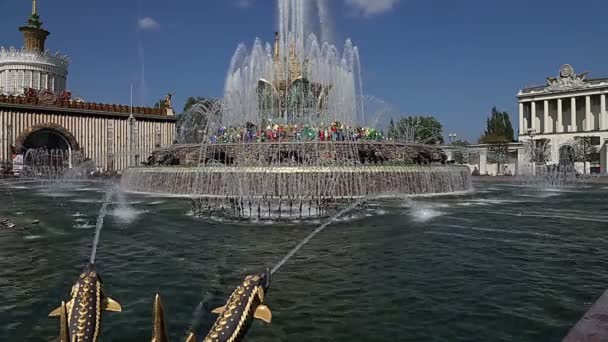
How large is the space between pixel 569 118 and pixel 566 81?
233 inches

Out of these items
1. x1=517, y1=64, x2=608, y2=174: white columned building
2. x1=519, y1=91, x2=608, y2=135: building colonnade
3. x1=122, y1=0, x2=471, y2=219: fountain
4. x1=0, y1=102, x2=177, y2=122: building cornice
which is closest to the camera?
x1=122, y1=0, x2=471, y2=219: fountain

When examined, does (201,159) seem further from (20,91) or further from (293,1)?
(20,91)

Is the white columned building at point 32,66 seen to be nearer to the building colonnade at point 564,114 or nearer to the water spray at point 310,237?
the water spray at point 310,237

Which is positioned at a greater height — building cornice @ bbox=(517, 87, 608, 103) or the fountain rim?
building cornice @ bbox=(517, 87, 608, 103)

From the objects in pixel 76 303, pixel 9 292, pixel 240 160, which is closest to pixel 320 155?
pixel 240 160

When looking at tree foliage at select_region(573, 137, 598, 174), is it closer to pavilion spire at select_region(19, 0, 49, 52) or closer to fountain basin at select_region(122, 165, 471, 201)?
fountain basin at select_region(122, 165, 471, 201)

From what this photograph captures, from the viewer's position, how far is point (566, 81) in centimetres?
7675

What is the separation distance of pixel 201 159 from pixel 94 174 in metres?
29.8

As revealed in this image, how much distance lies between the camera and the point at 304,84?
26406mm

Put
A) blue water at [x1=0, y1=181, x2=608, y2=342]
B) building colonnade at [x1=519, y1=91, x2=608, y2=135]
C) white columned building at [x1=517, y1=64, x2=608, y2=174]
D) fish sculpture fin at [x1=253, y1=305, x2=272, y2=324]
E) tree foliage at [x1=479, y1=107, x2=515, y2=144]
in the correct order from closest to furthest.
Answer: fish sculpture fin at [x1=253, y1=305, x2=272, y2=324], blue water at [x1=0, y1=181, x2=608, y2=342], white columned building at [x1=517, y1=64, x2=608, y2=174], building colonnade at [x1=519, y1=91, x2=608, y2=135], tree foliage at [x1=479, y1=107, x2=515, y2=144]

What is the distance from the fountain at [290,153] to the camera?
18.2m

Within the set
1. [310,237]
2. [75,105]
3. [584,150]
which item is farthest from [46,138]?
[584,150]

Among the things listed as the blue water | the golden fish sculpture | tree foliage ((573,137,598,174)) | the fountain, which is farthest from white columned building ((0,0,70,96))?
tree foliage ((573,137,598,174))

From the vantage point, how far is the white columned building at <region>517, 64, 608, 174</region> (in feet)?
224
